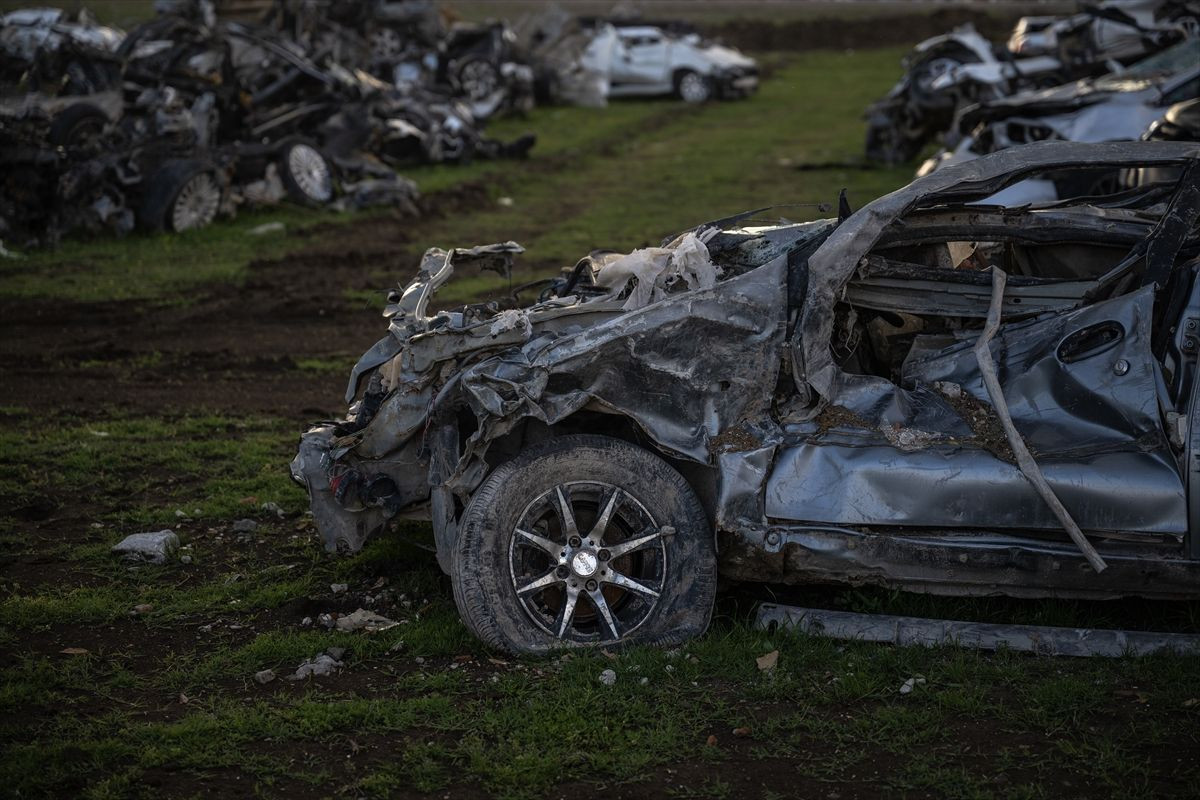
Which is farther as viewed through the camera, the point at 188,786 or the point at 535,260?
the point at 535,260

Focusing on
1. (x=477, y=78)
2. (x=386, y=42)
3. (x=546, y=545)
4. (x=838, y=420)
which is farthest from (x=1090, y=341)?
(x=386, y=42)

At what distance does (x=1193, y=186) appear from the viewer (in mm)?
4812

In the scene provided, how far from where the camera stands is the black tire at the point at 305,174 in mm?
15438

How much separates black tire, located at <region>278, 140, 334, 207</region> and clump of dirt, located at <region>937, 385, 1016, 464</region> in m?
12.2

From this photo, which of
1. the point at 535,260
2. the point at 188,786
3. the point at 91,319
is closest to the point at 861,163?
the point at 535,260

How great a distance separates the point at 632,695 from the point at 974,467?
1.57 m

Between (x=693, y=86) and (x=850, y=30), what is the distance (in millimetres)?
12855

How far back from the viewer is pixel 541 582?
4.65 metres

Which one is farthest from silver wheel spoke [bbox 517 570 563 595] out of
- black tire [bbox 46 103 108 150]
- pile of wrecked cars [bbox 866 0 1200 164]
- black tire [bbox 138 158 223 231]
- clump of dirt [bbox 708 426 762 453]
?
pile of wrecked cars [bbox 866 0 1200 164]

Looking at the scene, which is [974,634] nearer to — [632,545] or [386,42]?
[632,545]

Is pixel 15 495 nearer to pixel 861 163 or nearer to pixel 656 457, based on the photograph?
pixel 656 457

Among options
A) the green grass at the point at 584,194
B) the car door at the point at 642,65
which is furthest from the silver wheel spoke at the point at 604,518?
the car door at the point at 642,65

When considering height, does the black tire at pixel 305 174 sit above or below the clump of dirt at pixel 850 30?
below

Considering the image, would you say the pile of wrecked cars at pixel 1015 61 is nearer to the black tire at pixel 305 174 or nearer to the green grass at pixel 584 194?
the green grass at pixel 584 194
